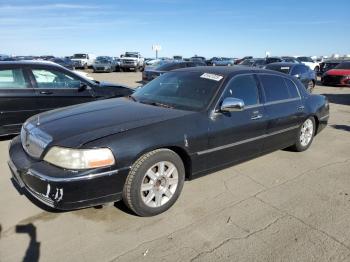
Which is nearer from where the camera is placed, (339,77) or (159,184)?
(159,184)

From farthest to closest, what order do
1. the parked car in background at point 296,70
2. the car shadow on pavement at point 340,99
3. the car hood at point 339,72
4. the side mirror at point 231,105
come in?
the car hood at point 339,72
the parked car in background at point 296,70
the car shadow on pavement at point 340,99
the side mirror at point 231,105

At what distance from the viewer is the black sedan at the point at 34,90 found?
6465 mm

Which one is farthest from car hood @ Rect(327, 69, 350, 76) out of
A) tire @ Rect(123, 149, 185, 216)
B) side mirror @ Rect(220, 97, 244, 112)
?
tire @ Rect(123, 149, 185, 216)

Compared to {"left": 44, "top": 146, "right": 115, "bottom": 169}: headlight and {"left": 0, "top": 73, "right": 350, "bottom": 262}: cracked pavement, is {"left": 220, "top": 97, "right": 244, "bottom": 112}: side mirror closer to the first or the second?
{"left": 0, "top": 73, "right": 350, "bottom": 262}: cracked pavement

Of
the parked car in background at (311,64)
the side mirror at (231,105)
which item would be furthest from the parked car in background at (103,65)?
the side mirror at (231,105)

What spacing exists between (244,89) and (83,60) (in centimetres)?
3793

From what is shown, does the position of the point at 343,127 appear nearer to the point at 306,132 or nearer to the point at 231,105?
the point at 306,132

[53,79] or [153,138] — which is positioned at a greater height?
[53,79]

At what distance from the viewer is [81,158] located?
3.19 m

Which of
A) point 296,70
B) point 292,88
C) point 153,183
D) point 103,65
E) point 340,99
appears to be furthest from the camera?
point 103,65

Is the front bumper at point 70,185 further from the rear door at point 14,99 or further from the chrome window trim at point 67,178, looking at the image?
the rear door at point 14,99

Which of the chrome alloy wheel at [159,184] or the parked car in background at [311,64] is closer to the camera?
the chrome alloy wheel at [159,184]

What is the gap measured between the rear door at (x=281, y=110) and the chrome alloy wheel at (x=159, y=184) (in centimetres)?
181

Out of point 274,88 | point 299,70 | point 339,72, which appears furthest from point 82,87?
point 339,72
